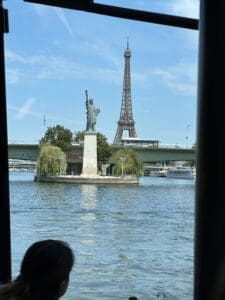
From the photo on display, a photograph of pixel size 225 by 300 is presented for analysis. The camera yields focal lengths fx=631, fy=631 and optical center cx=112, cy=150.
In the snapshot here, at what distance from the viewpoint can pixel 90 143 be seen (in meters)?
38.8

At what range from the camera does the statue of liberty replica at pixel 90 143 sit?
1524 inches

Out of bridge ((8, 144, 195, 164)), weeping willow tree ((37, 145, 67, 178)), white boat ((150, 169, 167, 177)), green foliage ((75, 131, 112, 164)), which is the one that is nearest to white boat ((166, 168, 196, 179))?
white boat ((150, 169, 167, 177))

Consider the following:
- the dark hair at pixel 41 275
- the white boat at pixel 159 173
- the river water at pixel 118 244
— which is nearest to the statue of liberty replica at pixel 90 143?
the river water at pixel 118 244

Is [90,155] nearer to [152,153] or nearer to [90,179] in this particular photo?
[90,179]

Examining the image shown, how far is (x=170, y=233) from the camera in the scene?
13.1 metres

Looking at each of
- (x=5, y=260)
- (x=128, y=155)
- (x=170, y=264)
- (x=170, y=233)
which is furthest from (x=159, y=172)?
(x=5, y=260)

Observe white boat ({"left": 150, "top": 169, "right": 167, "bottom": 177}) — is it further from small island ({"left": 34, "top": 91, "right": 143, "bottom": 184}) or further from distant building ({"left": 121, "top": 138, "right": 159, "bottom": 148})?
small island ({"left": 34, "top": 91, "right": 143, "bottom": 184})

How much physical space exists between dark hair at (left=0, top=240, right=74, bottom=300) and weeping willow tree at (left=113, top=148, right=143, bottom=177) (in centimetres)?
3664

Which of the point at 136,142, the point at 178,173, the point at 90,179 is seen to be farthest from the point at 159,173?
the point at 90,179

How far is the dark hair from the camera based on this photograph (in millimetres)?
1020

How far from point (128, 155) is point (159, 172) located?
23292 millimetres

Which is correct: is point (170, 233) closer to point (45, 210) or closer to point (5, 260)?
point (45, 210)

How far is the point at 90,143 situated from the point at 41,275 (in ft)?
124

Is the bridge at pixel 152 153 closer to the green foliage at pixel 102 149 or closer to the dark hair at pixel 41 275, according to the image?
the green foliage at pixel 102 149
